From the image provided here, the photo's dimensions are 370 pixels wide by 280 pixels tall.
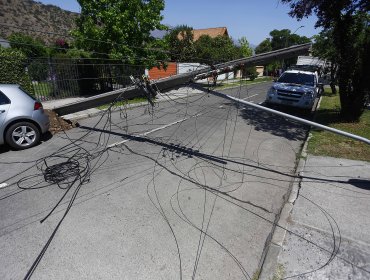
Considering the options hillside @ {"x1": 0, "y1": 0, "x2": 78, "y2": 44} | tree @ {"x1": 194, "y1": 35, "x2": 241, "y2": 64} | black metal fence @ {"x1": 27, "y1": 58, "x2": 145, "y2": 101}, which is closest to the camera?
black metal fence @ {"x1": 27, "y1": 58, "x2": 145, "y2": 101}

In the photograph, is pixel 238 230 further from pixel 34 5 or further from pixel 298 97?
pixel 34 5

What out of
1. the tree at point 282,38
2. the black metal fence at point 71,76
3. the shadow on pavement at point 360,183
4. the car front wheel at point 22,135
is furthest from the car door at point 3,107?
the tree at point 282,38

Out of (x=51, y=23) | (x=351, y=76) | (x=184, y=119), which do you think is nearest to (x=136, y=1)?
(x=184, y=119)

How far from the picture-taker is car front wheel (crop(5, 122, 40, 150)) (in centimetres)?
697

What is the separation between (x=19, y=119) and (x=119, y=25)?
9205 mm

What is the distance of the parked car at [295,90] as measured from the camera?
12.2 metres

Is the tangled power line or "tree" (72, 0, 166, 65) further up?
"tree" (72, 0, 166, 65)

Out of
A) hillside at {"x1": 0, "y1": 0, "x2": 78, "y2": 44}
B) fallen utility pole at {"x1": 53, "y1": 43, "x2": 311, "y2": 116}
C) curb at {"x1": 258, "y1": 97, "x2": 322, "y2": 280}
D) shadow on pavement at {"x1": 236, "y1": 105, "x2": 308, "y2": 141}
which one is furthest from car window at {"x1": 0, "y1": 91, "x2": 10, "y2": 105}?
hillside at {"x1": 0, "y1": 0, "x2": 78, "y2": 44}

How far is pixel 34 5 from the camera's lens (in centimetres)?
4809

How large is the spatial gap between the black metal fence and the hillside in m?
29.5

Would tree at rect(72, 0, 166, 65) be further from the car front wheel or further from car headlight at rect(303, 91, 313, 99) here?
car headlight at rect(303, 91, 313, 99)

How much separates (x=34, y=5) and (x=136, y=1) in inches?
1790

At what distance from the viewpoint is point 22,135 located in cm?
720

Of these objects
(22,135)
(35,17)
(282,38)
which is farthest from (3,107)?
(282,38)
